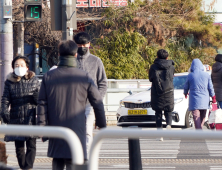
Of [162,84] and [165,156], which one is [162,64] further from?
[165,156]

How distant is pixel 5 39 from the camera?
1216 centimetres

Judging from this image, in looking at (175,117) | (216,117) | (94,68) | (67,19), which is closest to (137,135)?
(94,68)

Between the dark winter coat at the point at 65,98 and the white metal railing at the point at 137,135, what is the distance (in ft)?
4.50

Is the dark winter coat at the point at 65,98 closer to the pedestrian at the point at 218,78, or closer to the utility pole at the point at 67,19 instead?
the utility pole at the point at 67,19

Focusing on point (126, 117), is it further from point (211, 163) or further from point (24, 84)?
point (211, 163)

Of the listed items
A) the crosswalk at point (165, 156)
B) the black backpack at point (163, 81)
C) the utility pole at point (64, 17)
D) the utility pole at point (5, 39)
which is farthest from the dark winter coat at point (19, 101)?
the utility pole at point (5, 39)

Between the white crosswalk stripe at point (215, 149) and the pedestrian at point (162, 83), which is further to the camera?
the pedestrian at point (162, 83)

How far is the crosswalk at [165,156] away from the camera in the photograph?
306cm

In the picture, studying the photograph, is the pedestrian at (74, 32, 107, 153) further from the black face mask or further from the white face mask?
the white face mask

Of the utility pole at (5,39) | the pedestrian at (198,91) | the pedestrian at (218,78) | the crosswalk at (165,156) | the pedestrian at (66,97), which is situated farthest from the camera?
the utility pole at (5,39)

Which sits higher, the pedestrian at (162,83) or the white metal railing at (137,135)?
the white metal railing at (137,135)

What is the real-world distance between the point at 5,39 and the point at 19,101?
670cm

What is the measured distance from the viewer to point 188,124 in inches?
447

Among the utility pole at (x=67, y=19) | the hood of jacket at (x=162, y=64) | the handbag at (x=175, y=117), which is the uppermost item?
the utility pole at (x=67, y=19)
